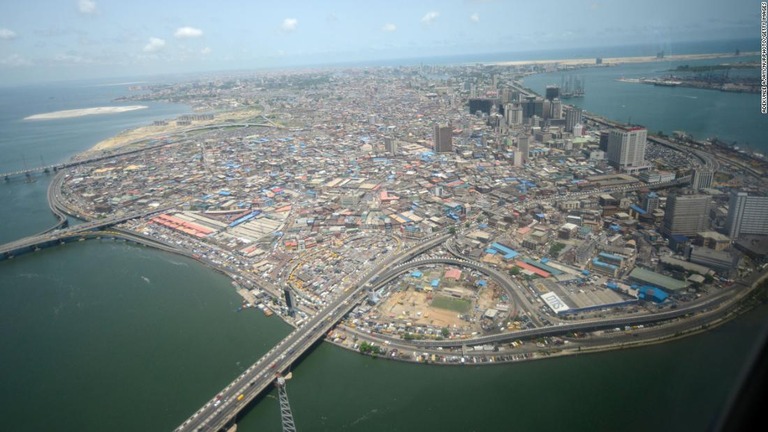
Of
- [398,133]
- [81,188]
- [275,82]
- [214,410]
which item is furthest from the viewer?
[275,82]

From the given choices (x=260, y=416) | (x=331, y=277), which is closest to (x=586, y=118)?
(x=331, y=277)

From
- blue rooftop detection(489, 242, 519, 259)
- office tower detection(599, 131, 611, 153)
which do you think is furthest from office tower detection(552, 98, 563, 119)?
blue rooftop detection(489, 242, 519, 259)

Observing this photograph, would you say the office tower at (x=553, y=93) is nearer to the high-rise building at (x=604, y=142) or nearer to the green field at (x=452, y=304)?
the high-rise building at (x=604, y=142)

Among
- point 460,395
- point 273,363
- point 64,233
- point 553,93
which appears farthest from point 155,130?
point 460,395

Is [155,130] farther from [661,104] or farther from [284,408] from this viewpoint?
[661,104]

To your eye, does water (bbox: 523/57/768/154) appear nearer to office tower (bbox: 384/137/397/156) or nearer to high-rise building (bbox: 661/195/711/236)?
high-rise building (bbox: 661/195/711/236)

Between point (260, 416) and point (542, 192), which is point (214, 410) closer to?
point (260, 416)

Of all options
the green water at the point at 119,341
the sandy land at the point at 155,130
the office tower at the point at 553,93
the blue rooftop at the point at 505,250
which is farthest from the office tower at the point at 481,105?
the green water at the point at 119,341
